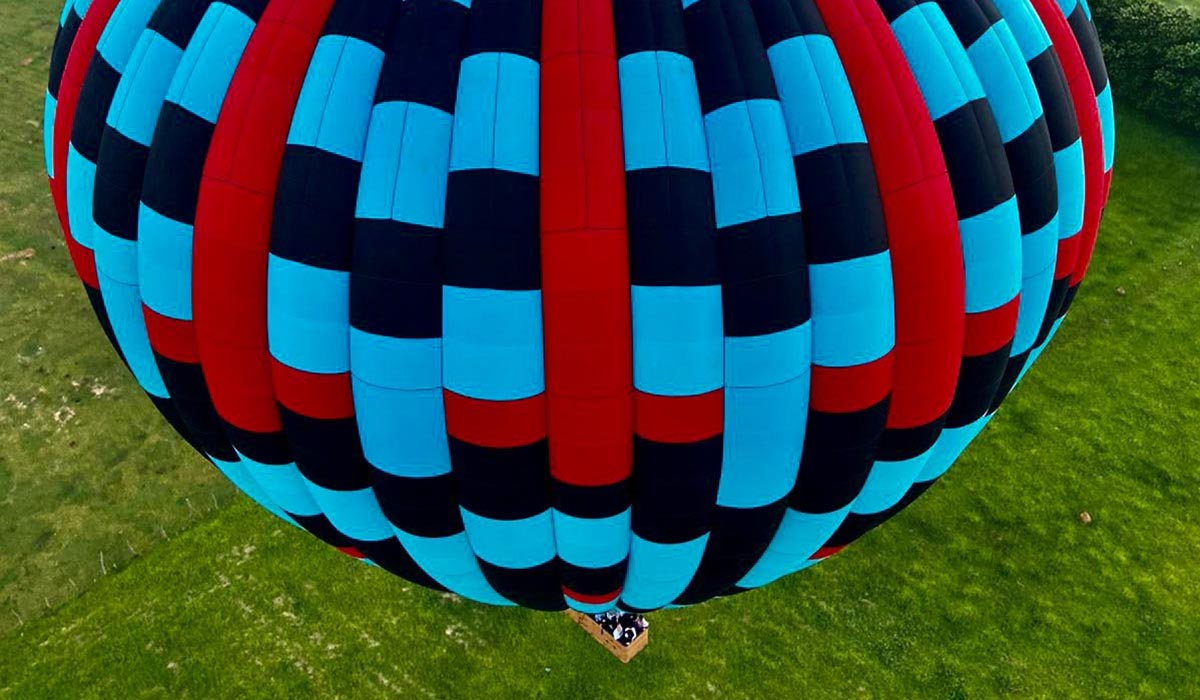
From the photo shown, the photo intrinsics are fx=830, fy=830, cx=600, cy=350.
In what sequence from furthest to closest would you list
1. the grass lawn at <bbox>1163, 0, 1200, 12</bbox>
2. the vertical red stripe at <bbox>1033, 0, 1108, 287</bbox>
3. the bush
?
the grass lawn at <bbox>1163, 0, 1200, 12</bbox>
the bush
the vertical red stripe at <bbox>1033, 0, 1108, 287</bbox>

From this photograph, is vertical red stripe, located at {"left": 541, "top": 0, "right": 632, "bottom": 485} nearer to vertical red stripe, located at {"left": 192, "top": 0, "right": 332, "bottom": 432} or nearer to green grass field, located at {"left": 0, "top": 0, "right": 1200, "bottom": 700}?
A: vertical red stripe, located at {"left": 192, "top": 0, "right": 332, "bottom": 432}

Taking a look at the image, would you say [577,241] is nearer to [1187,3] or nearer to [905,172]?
[905,172]

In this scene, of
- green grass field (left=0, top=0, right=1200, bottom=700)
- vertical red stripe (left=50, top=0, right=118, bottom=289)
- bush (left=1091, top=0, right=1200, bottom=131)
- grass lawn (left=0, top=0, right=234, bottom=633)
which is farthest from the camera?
bush (left=1091, top=0, right=1200, bottom=131)

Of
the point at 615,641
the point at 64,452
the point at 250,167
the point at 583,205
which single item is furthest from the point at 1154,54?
the point at 64,452

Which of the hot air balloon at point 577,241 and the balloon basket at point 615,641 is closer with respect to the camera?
the hot air balloon at point 577,241

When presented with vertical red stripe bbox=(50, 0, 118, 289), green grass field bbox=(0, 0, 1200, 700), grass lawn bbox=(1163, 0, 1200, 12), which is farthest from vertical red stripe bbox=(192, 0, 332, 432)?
grass lawn bbox=(1163, 0, 1200, 12)

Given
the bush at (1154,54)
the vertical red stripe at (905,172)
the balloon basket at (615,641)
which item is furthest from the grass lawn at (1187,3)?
the balloon basket at (615,641)

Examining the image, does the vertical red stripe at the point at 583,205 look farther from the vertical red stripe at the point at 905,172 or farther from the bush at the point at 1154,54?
the bush at the point at 1154,54
